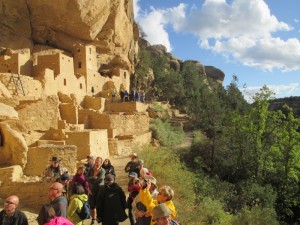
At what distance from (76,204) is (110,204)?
0.63 meters

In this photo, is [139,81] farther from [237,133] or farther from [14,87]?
[14,87]

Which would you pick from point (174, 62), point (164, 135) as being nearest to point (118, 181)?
point (164, 135)

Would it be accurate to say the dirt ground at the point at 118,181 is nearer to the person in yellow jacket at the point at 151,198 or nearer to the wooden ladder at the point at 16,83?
the person in yellow jacket at the point at 151,198

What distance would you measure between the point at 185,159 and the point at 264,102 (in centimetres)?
646

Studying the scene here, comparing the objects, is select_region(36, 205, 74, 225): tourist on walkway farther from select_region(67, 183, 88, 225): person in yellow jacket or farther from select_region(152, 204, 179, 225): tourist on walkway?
select_region(67, 183, 88, 225): person in yellow jacket

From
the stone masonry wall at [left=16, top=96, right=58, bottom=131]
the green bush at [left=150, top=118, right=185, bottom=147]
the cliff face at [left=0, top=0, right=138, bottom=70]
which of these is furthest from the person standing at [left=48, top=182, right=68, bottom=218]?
the cliff face at [left=0, top=0, right=138, bottom=70]

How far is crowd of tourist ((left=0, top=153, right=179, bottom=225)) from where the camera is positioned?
162 inches

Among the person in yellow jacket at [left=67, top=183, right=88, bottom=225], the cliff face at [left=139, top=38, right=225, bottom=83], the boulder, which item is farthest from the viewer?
the cliff face at [left=139, top=38, right=225, bottom=83]

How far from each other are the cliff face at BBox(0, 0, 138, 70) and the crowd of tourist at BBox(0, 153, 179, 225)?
19.3m

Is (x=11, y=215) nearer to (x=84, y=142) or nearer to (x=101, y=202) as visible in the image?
(x=101, y=202)

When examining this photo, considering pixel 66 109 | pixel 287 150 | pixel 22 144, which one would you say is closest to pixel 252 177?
pixel 287 150

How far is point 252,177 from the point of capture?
20703mm

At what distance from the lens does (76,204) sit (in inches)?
215

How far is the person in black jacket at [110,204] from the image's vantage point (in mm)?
5812
